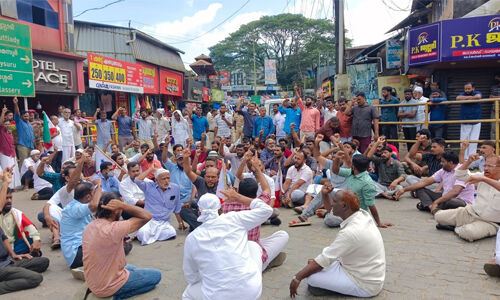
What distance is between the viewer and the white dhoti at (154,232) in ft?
20.3

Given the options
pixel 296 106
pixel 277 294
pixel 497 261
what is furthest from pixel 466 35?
pixel 277 294

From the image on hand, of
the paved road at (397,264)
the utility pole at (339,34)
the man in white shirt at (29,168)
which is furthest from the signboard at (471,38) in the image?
the man in white shirt at (29,168)

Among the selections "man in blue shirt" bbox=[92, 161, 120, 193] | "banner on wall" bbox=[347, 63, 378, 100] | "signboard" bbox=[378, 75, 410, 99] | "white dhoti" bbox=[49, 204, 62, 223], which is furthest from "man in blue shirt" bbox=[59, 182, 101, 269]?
"banner on wall" bbox=[347, 63, 378, 100]

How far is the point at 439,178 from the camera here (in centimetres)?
675

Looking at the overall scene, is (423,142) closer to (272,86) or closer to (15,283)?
A: (15,283)

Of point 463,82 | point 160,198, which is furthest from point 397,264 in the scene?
point 463,82

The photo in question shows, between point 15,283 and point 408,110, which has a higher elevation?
point 408,110

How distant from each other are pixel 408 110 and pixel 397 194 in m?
3.64

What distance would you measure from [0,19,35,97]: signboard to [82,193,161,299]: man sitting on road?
1172 centimetres

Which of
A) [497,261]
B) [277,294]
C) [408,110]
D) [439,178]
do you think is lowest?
[277,294]

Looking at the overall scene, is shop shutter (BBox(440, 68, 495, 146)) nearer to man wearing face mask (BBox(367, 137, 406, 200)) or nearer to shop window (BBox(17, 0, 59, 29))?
man wearing face mask (BBox(367, 137, 406, 200))

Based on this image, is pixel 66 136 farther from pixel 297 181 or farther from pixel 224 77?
pixel 224 77

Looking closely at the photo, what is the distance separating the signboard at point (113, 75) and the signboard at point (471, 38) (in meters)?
14.5

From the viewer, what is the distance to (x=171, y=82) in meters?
27.9
